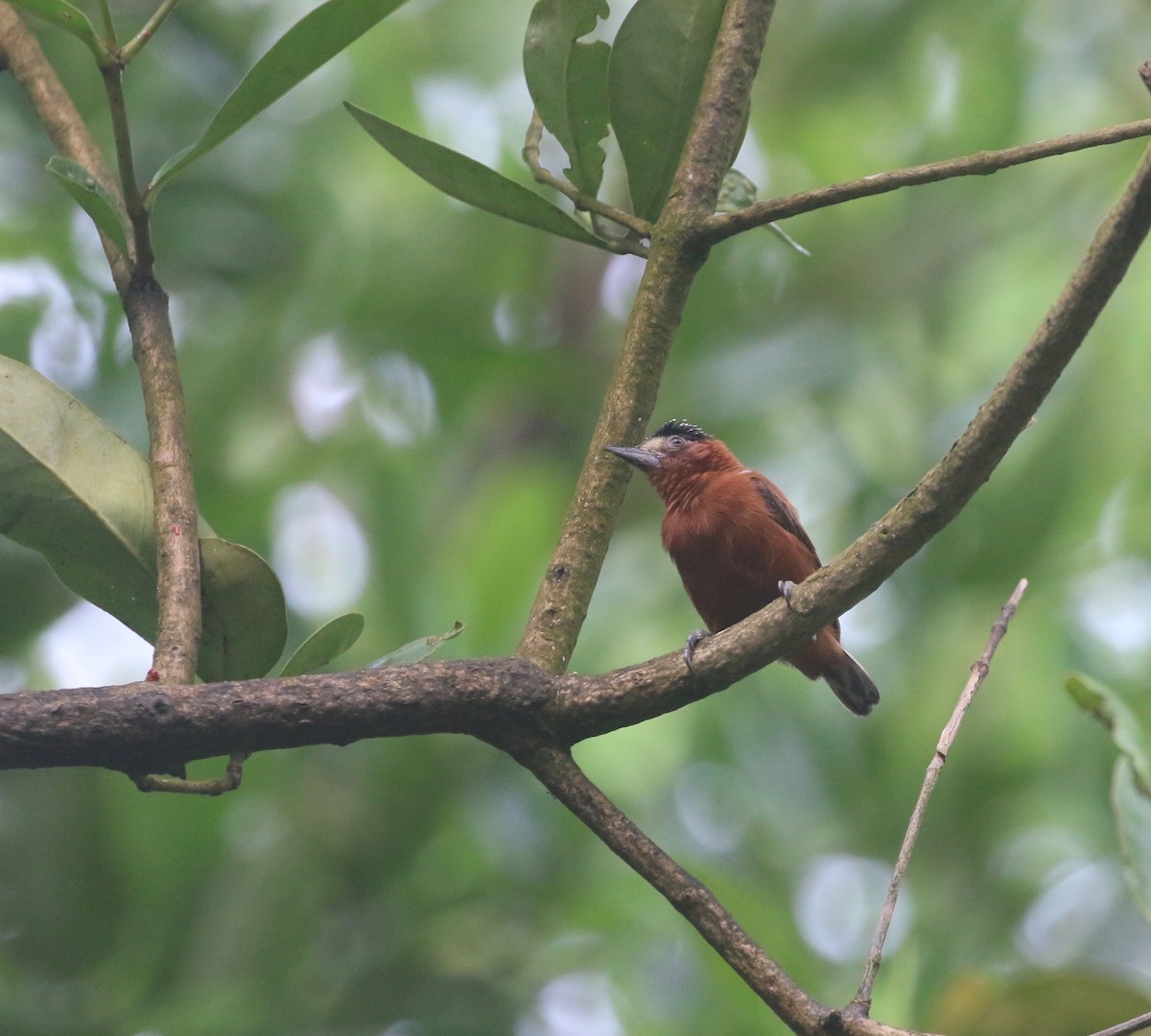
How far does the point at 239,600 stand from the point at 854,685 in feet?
9.71

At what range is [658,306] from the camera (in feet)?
7.70

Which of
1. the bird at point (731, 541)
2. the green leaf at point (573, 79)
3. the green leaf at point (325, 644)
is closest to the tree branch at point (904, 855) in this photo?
the green leaf at point (325, 644)

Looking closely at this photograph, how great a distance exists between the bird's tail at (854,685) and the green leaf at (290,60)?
3.05 m

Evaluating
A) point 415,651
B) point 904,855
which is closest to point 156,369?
point 415,651

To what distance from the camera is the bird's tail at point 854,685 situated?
183 inches

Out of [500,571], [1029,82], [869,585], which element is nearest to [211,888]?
[500,571]

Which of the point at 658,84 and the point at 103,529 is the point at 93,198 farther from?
the point at 658,84

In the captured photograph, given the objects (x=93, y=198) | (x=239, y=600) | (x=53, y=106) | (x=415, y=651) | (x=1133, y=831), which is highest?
(x=53, y=106)

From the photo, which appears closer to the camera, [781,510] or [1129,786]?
[1129,786]

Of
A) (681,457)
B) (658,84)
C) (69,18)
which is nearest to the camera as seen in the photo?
(69,18)

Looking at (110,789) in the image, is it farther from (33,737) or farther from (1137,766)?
(1137,766)

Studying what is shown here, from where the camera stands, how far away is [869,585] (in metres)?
1.85

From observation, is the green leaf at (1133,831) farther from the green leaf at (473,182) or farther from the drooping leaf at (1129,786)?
the green leaf at (473,182)

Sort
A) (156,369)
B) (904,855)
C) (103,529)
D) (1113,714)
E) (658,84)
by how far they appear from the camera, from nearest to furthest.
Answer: (904,855), (103,529), (156,369), (658,84), (1113,714)
